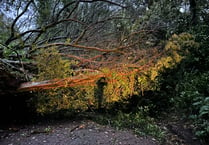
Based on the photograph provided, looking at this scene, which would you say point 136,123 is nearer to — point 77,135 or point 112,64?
point 112,64

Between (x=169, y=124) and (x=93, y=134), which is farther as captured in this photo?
(x=169, y=124)

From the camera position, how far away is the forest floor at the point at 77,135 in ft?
10.6

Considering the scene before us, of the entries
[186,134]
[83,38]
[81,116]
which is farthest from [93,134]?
[83,38]

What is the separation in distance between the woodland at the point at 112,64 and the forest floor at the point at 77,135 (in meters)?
0.25

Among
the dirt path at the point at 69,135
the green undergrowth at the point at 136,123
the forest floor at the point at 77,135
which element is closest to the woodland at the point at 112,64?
the green undergrowth at the point at 136,123

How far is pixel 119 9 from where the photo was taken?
5.91 metres

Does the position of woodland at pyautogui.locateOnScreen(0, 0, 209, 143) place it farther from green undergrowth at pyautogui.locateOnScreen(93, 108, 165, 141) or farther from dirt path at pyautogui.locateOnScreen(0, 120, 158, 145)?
dirt path at pyautogui.locateOnScreen(0, 120, 158, 145)

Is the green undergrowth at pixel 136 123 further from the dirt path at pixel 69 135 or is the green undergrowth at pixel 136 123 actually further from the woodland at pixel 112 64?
the dirt path at pixel 69 135

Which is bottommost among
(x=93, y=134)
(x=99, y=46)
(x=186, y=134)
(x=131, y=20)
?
(x=186, y=134)

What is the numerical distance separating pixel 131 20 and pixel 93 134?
3556 mm

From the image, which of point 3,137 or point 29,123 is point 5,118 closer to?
point 29,123

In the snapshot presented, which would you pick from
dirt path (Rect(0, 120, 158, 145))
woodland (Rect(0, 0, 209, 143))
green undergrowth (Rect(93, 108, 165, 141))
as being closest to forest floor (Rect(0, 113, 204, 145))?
dirt path (Rect(0, 120, 158, 145))

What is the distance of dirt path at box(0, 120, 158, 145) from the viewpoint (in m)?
3.20

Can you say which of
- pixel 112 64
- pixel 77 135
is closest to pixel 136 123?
pixel 112 64
